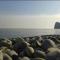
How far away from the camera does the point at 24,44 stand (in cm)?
366

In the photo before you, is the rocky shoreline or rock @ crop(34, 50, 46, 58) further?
rock @ crop(34, 50, 46, 58)

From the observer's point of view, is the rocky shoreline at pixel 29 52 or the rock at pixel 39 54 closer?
the rocky shoreline at pixel 29 52

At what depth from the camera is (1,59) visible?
261 centimetres

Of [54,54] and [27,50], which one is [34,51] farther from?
[54,54]

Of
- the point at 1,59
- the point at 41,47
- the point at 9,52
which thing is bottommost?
the point at 1,59

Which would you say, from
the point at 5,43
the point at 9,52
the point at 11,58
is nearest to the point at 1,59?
the point at 11,58

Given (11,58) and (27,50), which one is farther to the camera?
(27,50)

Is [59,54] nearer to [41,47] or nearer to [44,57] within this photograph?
[44,57]

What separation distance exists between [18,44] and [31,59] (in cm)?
90

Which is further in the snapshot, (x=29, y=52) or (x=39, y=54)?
(x=29, y=52)

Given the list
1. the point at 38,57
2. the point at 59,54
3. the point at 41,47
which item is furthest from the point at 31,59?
the point at 41,47

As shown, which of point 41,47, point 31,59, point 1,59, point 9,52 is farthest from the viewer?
point 41,47

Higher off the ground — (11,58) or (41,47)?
(41,47)

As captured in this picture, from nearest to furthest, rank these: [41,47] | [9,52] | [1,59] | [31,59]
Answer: [1,59]
[31,59]
[9,52]
[41,47]
